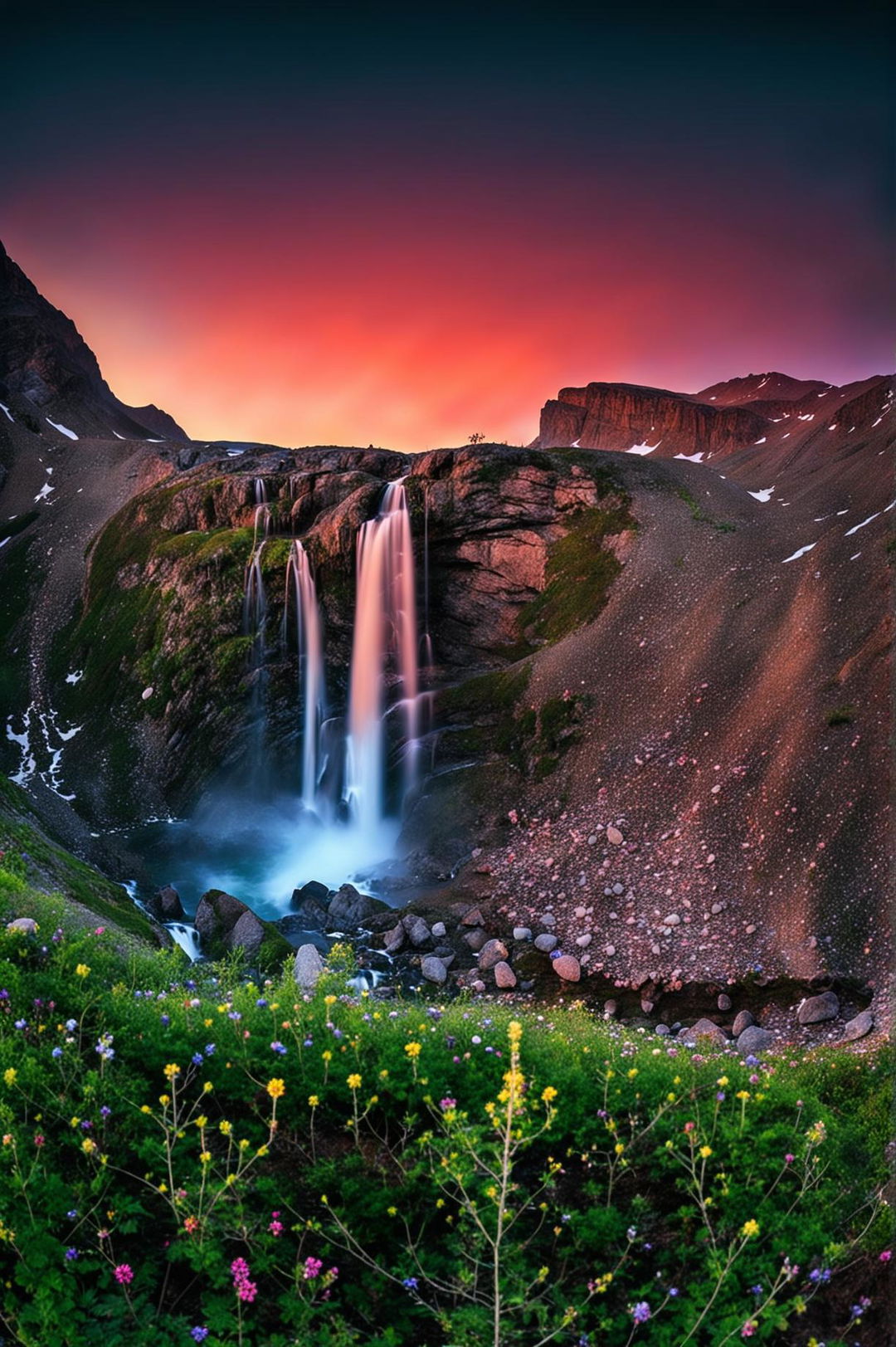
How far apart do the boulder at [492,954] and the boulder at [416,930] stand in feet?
6.53

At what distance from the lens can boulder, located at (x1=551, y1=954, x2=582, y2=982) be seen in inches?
752

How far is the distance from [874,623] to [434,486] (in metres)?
24.4

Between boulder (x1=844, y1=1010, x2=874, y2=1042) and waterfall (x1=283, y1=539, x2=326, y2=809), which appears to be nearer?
boulder (x1=844, y1=1010, x2=874, y2=1042)

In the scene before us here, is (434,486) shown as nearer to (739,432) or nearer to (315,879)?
(315,879)

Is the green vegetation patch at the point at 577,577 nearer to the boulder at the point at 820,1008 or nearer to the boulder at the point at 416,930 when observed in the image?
the boulder at the point at 416,930

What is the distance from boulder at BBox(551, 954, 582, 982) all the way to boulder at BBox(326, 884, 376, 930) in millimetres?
6880

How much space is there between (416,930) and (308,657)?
21.4m

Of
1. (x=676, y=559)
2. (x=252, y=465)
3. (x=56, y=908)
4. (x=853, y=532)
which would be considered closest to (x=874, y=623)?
(x=853, y=532)

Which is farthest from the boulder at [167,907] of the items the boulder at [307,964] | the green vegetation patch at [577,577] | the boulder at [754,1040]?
the green vegetation patch at [577,577]

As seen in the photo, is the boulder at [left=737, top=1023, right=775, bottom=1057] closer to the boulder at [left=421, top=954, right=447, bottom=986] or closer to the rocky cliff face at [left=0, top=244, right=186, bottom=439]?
the boulder at [left=421, top=954, right=447, bottom=986]

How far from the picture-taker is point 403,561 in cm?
3988

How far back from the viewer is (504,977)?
19047mm

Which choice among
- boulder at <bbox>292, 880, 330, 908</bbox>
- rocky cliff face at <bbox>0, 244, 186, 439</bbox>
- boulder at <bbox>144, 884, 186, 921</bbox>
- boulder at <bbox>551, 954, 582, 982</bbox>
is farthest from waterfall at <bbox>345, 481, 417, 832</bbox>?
rocky cliff face at <bbox>0, 244, 186, 439</bbox>

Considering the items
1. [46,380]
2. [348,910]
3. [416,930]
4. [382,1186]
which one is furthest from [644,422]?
[382,1186]
